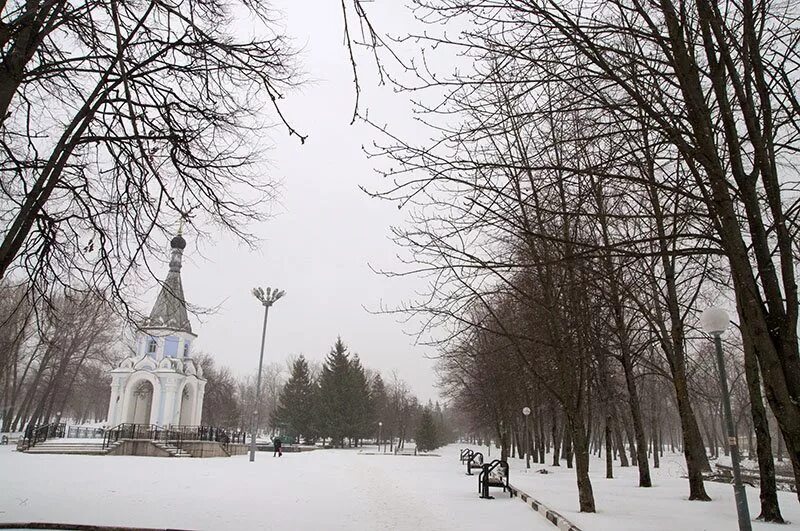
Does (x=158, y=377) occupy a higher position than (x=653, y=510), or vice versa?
(x=158, y=377)

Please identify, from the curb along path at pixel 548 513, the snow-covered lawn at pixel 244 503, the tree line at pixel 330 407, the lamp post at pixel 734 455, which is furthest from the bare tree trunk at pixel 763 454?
the tree line at pixel 330 407

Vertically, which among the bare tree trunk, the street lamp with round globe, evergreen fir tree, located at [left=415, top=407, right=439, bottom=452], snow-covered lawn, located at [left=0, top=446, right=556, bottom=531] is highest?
the street lamp with round globe

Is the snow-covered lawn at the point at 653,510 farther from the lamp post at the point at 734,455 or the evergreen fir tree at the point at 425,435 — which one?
the evergreen fir tree at the point at 425,435

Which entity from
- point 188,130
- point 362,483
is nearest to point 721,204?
point 188,130

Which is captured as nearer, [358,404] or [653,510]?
[653,510]

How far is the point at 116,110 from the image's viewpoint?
7750 mm

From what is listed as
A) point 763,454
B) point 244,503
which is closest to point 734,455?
point 763,454

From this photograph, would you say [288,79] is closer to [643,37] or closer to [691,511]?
[643,37]

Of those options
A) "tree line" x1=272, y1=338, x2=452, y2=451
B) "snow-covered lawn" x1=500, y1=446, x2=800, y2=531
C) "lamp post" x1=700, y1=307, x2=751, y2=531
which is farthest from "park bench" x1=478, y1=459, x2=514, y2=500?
"tree line" x1=272, y1=338, x2=452, y2=451

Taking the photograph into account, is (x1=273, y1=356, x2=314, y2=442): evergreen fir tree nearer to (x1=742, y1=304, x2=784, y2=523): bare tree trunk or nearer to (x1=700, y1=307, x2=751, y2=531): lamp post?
(x1=742, y1=304, x2=784, y2=523): bare tree trunk

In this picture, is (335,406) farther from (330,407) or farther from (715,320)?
(715,320)

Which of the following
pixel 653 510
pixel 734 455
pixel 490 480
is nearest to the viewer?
pixel 734 455

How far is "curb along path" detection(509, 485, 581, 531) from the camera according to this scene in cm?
830

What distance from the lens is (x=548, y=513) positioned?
32.8ft
